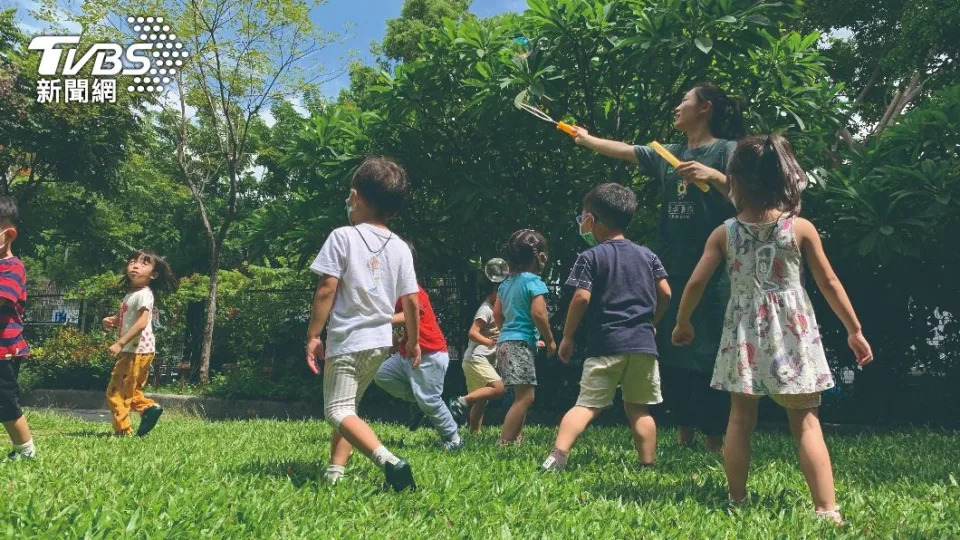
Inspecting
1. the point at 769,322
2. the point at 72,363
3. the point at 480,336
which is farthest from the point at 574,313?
the point at 72,363

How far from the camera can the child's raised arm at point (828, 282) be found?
298 cm

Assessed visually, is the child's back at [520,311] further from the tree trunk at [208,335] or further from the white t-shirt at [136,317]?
the tree trunk at [208,335]

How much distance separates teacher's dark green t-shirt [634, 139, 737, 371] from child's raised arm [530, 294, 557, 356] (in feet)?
2.63

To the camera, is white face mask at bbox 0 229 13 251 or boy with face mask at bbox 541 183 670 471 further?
white face mask at bbox 0 229 13 251

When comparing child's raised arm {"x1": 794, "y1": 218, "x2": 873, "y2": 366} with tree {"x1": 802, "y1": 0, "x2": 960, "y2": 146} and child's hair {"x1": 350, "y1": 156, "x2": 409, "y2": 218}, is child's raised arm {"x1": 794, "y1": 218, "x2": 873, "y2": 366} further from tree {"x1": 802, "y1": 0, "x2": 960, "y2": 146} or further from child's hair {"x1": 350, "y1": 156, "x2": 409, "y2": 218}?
tree {"x1": 802, "y1": 0, "x2": 960, "y2": 146}

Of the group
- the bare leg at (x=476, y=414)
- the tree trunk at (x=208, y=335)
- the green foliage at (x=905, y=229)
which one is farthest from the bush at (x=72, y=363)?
the green foliage at (x=905, y=229)

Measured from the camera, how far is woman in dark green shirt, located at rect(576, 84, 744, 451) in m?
4.48

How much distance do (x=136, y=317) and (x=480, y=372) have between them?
2.99 meters

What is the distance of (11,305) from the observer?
4629 mm

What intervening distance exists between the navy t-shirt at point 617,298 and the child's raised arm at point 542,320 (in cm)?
92

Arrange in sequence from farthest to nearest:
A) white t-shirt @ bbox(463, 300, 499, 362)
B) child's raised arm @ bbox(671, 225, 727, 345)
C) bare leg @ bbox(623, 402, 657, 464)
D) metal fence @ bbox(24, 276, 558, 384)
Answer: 1. metal fence @ bbox(24, 276, 558, 384)
2. white t-shirt @ bbox(463, 300, 499, 362)
3. bare leg @ bbox(623, 402, 657, 464)
4. child's raised arm @ bbox(671, 225, 727, 345)

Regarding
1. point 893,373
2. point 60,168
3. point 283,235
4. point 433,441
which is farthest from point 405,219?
point 60,168

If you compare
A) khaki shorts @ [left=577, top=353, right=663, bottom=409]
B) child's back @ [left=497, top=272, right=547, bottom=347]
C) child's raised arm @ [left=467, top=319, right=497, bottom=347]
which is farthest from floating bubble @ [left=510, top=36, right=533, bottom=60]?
khaki shorts @ [left=577, top=353, right=663, bottom=409]

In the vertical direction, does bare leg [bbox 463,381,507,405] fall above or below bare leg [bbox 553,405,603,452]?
below
